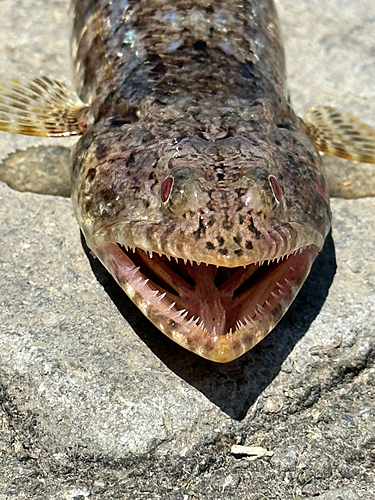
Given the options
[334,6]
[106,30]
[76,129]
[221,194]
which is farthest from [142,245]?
[334,6]

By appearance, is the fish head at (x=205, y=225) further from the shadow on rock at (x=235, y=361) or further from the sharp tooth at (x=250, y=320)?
the shadow on rock at (x=235, y=361)

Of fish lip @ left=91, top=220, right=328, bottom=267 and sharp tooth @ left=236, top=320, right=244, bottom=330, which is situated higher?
fish lip @ left=91, top=220, right=328, bottom=267

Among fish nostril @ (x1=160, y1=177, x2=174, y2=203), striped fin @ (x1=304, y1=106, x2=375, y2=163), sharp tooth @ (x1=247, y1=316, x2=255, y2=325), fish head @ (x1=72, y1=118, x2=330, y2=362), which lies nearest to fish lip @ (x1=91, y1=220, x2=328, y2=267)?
fish head @ (x1=72, y1=118, x2=330, y2=362)

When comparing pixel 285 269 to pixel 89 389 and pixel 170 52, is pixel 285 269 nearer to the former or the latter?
pixel 89 389

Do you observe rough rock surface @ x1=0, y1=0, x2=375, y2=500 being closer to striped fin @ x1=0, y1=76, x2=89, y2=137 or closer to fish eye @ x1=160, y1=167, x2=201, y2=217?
striped fin @ x1=0, y1=76, x2=89, y2=137

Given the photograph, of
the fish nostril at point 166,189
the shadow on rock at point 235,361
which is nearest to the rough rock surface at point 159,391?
the shadow on rock at point 235,361

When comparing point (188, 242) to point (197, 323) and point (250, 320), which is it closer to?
point (197, 323)

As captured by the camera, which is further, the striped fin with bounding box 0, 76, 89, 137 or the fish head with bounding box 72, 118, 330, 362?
the striped fin with bounding box 0, 76, 89, 137
